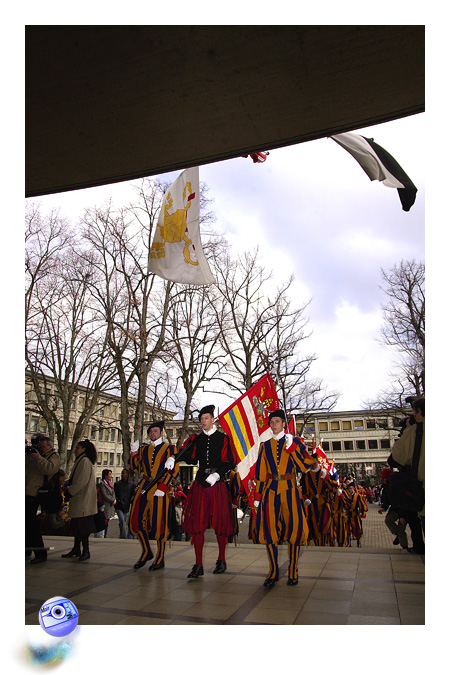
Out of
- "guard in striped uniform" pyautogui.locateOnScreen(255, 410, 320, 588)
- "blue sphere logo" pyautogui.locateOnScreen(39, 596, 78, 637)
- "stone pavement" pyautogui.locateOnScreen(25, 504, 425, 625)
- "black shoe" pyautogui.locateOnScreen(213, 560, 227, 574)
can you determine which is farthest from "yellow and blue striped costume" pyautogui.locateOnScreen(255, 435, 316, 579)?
"blue sphere logo" pyautogui.locateOnScreen(39, 596, 78, 637)

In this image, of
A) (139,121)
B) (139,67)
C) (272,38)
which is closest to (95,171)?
(139,121)

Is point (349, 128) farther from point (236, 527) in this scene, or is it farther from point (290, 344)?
point (290, 344)

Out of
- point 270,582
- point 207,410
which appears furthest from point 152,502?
point 270,582

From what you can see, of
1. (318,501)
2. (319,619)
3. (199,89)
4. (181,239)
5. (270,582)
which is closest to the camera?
(319,619)

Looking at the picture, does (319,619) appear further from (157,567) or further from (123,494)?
(123,494)

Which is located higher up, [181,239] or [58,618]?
[181,239]

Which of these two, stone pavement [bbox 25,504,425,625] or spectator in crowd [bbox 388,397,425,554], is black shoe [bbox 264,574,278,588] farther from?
spectator in crowd [bbox 388,397,425,554]

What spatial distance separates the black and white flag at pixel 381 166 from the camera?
6801 millimetres

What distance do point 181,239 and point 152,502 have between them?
381 cm

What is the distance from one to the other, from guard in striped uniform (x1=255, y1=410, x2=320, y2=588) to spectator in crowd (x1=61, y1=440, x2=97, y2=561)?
9.81 ft

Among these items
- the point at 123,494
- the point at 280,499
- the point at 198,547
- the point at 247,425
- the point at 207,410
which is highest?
the point at 207,410

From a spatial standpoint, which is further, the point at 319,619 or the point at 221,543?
the point at 221,543

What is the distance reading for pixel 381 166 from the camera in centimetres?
689

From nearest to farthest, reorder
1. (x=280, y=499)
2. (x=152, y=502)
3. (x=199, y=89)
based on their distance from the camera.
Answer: (x=199, y=89) < (x=280, y=499) < (x=152, y=502)
